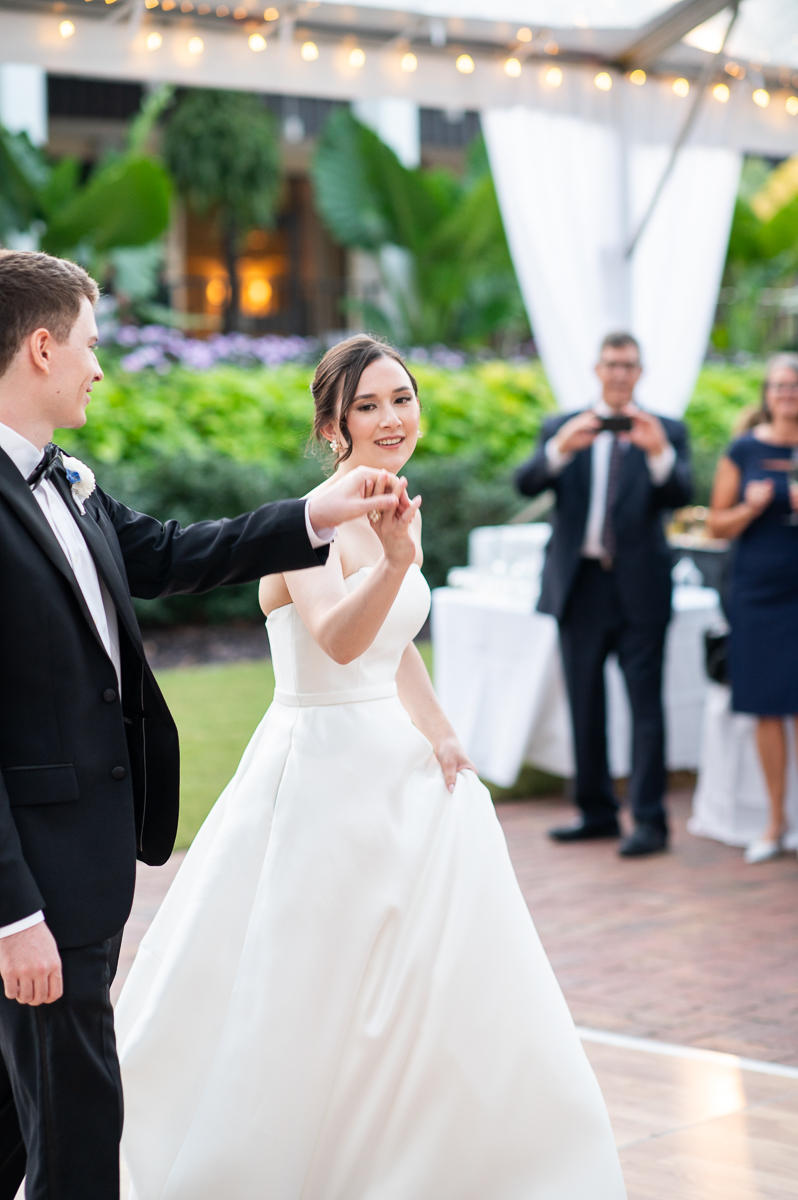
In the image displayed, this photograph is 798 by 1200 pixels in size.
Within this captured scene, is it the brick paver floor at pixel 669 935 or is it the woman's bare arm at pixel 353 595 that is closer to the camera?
the woman's bare arm at pixel 353 595

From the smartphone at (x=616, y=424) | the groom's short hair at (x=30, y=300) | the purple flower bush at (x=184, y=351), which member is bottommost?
the smartphone at (x=616, y=424)

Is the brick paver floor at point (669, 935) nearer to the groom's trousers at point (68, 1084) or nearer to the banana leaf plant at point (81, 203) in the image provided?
the groom's trousers at point (68, 1084)

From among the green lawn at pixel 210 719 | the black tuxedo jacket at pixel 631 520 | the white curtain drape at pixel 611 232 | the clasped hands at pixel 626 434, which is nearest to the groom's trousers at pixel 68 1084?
the green lawn at pixel 210 719

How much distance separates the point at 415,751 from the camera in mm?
2697

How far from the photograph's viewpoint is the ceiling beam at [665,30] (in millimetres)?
6070

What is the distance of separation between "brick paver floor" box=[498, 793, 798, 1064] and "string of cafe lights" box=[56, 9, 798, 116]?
3.55 meters

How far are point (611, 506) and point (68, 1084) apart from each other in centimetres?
397

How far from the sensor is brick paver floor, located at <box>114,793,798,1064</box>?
3.86 metres

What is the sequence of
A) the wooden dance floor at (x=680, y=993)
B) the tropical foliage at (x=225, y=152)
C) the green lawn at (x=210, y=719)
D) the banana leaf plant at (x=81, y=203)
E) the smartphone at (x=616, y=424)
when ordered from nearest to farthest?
the wooden dance floor at (x=680, y=993), the smartphone at (x=616, y=424), the green lawn at (x=210, y=719), the banana leaf plant at (x=81, y=203), the tropical foliage at (x=225, y=152)

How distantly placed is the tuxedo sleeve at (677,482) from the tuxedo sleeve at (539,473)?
0.45 meters

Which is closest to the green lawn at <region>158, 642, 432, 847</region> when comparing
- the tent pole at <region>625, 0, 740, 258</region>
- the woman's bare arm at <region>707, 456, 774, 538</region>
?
the woman's bare arm at <region>707, 456, 774, 538</region>

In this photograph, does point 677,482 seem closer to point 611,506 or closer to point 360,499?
point 611,506

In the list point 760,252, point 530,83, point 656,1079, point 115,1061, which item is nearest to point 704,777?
point 656,1079

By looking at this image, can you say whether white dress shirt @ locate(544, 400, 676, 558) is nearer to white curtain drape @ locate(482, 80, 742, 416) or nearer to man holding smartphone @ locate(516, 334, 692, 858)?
man holding smartphone @ locate(516, 334, 692, 858)
